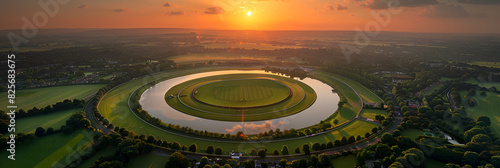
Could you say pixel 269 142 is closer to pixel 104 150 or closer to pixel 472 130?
pixel 104 150

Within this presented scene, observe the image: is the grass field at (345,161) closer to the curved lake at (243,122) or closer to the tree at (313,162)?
the tree at (313,162)

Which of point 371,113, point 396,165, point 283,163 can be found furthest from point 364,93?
point 283,163

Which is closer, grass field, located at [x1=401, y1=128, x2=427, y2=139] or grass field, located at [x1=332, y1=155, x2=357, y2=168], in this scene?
grass field, located at [x1=332, y1=155, x2=357, y2=168]

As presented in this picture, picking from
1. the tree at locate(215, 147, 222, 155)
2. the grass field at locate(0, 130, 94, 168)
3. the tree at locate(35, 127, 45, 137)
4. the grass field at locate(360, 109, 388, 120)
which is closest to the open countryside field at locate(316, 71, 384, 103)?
the grass field at locate(360, 109, 388, 120)

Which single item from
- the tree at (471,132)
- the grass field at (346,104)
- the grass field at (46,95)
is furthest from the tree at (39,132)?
the tree at (471,132)

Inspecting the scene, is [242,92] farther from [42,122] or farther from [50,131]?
[42,122]

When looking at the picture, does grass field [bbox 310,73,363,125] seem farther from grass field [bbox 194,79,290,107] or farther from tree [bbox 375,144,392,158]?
grass field [bbox 194,79,290,107]
